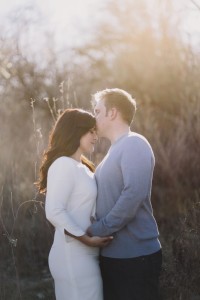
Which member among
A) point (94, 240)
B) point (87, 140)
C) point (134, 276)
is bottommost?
point (134, 276)

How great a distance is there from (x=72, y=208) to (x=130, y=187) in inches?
15.0

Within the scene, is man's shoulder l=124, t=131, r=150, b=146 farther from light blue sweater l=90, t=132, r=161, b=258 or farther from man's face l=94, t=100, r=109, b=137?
man's face l=94, t=100, r=109, b=137

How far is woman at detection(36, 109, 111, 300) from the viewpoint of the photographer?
9.70ft

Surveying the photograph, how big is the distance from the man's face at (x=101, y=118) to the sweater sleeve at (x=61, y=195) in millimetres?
328

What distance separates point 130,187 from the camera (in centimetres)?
289

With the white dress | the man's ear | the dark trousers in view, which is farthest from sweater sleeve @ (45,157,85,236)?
the man's ear

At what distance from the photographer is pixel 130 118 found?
320cm

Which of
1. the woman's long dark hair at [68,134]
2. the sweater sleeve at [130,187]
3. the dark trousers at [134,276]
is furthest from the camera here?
the woman's long dark hair at [68,134]

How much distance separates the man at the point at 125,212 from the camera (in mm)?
2916

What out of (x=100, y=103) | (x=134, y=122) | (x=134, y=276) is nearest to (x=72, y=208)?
(x=134, y=276)

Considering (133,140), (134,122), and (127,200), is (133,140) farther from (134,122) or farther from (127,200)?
(134,122)

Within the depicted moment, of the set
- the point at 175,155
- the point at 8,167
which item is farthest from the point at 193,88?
the point at 8,167

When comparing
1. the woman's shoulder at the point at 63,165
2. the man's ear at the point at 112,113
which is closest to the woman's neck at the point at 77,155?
the woman's shoulder at the point at 63,165

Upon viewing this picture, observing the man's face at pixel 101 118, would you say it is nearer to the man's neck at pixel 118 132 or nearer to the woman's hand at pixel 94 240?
the man's neck at pixel 118 132
